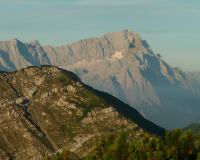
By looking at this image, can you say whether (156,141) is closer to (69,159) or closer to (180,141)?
(180,141)

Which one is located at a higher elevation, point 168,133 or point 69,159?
point 168,133

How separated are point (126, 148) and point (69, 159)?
1487 centimetres

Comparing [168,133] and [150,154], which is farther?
[168,133]

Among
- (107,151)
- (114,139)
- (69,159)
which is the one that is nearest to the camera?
(69,159)

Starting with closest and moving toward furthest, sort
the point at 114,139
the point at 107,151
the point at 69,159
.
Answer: the point at 69,159 → the point at 107,151 → the point at 114,139

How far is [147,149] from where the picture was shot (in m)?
90.1

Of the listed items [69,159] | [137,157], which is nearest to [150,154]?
[137,157]

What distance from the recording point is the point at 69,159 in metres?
84.5

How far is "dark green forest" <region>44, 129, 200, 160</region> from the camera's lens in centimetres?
8544

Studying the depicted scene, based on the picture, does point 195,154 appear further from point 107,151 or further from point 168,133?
point 107,151

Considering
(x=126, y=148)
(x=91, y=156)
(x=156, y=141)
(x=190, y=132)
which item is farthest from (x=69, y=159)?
(x=190, y=132)

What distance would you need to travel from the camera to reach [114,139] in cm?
9806

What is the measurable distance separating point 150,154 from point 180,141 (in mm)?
11430

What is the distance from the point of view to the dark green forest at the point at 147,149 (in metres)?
85.4
